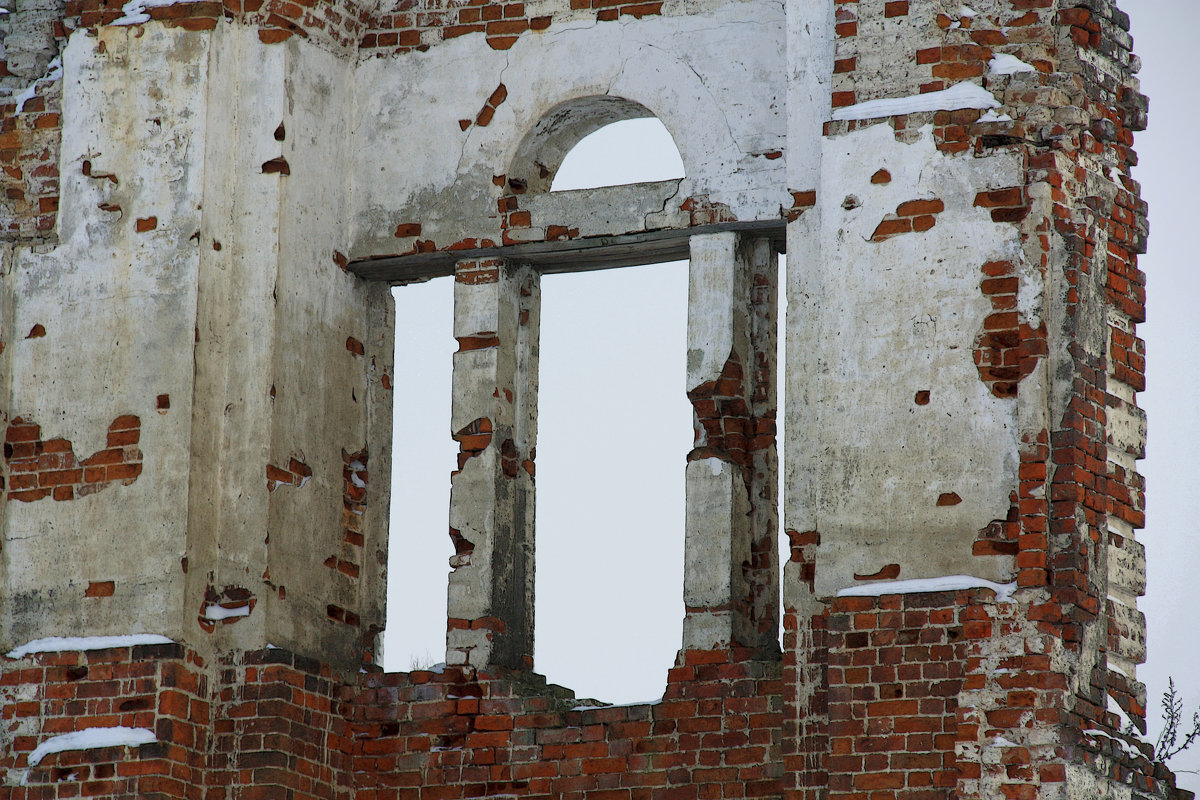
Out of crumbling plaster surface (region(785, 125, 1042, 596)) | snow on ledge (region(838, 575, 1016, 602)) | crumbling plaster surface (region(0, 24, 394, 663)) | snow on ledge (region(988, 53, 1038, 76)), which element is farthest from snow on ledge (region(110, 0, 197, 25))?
snow on ledge (region(838, 575, 1016, 602))

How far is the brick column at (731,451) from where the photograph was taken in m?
9.84

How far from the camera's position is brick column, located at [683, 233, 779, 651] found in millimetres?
9836

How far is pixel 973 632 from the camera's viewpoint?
879 centimetres

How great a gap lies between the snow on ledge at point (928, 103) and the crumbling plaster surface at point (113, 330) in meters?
3.04

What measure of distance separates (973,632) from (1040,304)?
1347 mm

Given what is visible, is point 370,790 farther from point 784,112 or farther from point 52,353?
point 784,112

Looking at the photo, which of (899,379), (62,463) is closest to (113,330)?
(62,463)

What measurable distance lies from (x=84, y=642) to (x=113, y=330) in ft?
4.68

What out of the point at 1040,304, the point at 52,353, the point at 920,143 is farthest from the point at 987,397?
the point at 52,353

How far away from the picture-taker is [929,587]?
29.2 feet

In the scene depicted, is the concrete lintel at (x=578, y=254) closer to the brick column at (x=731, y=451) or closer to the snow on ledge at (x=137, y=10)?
the brick column at (x=731, y=451)

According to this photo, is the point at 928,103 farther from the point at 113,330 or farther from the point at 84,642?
the point at 84,642

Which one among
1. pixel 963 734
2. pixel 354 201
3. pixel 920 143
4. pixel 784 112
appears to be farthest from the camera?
pixel 354 201

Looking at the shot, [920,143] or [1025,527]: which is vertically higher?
[920,143]
